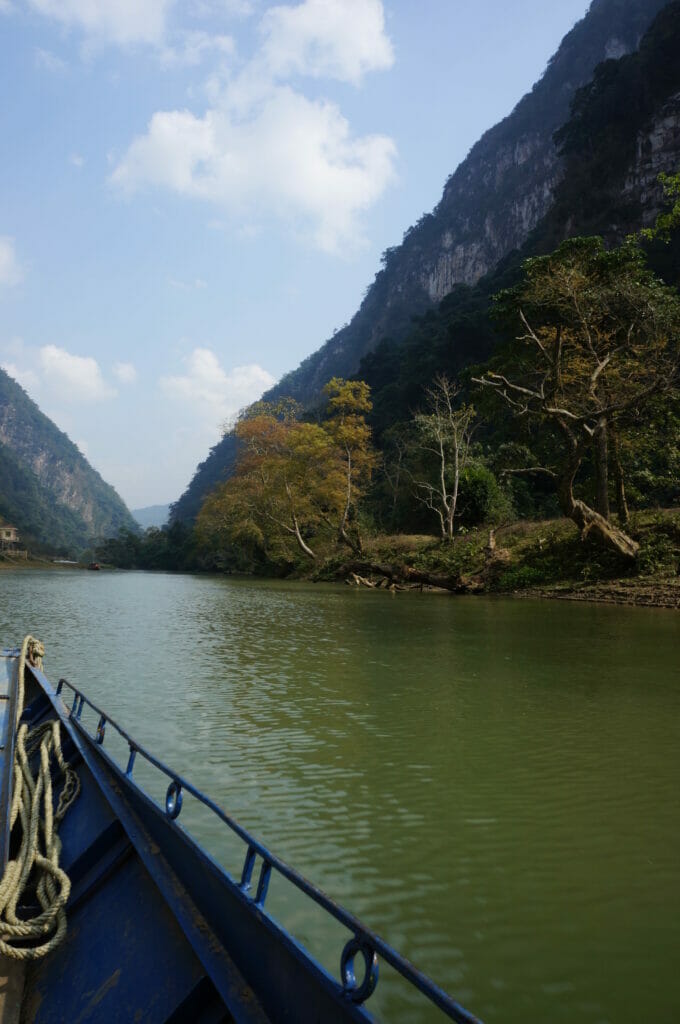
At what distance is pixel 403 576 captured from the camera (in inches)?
1165

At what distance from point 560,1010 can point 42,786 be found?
3.19m

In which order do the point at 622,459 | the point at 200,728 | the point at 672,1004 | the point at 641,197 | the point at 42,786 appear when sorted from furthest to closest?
the point at 641,197 → the point at 622,459 → the point at 200,728 → the point at 42,786 → the point at 672,1004

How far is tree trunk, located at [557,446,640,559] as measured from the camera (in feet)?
70.1

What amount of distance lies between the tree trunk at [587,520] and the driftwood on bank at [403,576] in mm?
5157

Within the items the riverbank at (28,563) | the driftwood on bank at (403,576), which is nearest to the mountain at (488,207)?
the riverbank at (28,563)

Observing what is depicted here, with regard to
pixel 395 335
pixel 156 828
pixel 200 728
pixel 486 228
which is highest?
pixel 486 228

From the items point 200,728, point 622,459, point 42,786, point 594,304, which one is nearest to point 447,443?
point 622,459

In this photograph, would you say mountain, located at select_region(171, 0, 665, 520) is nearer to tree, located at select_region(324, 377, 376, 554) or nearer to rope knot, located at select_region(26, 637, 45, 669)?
tree, located at select_region(324, 377, 376, 554)

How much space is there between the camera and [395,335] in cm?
12025

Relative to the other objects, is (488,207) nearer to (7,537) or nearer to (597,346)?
(7,537)

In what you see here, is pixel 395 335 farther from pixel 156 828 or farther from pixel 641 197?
pixel 156 828

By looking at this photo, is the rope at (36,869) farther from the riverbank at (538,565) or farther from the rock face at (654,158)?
the rock face at (654,158)

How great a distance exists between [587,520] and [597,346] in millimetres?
6487

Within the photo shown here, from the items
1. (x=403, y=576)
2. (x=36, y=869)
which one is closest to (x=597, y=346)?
(x=403, y=576)
